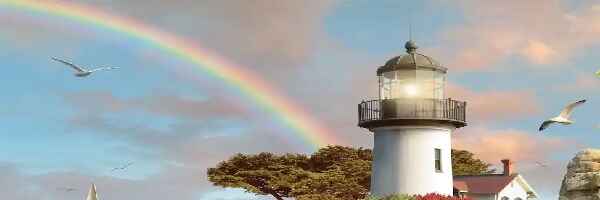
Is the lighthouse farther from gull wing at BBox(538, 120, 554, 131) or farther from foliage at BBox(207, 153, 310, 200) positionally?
foliage at BBox(207, 153, 310, 200)

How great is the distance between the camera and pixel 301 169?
223ft

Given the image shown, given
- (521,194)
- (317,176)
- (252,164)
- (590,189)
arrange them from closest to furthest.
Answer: (590,189) → (521,194) → (317,176) → (252,164)

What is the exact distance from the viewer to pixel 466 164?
70.3 meters

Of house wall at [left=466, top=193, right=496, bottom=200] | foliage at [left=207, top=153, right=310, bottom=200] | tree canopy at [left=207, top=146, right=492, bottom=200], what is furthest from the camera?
foliage at [left=207, top=153, right=310, bottom=200]

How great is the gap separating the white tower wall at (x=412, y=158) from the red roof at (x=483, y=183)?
9805 mm

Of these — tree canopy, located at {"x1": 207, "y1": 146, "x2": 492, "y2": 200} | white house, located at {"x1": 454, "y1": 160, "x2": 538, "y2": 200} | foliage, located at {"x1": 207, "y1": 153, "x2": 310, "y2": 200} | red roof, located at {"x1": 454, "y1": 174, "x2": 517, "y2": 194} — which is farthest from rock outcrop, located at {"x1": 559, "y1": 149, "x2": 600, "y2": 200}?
foliage, located at {"x1": 207, "y1": 153, "x2": 310, "y2": 200}

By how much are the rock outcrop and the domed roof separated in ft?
35.6

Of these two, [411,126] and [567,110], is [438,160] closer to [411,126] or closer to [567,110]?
[411,126]

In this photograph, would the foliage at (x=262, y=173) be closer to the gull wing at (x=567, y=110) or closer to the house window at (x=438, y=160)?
the house window at (x=438, y=160)

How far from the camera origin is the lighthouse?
144 ft

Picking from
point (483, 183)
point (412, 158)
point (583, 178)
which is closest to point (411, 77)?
point (412, 158)

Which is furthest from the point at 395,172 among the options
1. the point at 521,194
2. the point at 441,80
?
the point at 521,194

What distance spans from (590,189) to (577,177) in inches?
28.6

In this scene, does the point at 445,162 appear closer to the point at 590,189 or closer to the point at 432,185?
the point at 432,185
